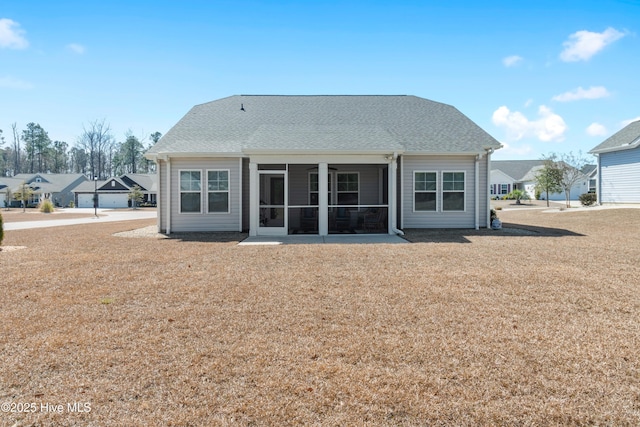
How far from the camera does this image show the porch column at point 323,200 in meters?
13.2

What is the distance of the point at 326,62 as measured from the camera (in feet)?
57.9

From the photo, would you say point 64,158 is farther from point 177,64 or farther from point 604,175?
point 604,175

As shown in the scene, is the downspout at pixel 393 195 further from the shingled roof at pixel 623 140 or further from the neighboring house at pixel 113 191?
the neighboring house at pixel 113 191

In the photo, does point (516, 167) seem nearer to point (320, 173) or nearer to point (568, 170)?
point (568, 170)

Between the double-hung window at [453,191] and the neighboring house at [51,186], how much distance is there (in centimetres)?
6600

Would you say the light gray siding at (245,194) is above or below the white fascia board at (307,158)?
below

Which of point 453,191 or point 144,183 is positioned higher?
point 144,183

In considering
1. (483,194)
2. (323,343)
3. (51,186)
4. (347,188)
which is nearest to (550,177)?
(483,194)

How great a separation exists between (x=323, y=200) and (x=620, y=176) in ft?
78.1

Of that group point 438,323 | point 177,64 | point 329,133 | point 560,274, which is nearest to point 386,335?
point 438,323

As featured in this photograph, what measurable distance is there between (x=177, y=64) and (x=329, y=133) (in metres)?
8.85

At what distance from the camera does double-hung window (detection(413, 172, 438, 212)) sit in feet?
50.7

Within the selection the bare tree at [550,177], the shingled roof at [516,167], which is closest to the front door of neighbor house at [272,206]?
the bare tree at [550,177]

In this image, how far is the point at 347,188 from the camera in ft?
55.7
